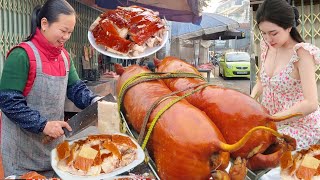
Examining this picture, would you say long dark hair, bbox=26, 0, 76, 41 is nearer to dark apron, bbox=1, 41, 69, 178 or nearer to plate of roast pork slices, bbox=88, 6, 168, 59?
dark apron, bbox=1, 41, 69, 178

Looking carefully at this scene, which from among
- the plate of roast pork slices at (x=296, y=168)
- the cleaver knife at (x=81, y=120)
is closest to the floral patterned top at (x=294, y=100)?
the plate of roast pork slices at (x=296, y=168)

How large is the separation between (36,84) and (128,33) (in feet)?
4.00

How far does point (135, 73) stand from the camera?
1.77 m

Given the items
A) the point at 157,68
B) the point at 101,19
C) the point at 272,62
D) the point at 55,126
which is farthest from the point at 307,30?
the point at 55,126

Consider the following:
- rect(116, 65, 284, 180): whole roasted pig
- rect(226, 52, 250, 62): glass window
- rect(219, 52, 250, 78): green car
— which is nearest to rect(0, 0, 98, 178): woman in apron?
rect(116, 65, 284, 180): whole roasted pig

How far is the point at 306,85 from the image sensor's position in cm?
228

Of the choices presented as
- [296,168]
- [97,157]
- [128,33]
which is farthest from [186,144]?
[128,33]

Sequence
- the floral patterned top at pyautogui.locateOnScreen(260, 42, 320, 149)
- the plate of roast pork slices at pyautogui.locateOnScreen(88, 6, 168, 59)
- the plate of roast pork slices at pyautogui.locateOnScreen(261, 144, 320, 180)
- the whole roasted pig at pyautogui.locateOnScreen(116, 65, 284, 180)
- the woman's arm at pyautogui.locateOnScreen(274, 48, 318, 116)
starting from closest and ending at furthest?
the whole roasted pig at pyautogui.locateOnScreen(116, 65, 284, 180)
the plate of roast pork slices at pyautogui.locateOnScreen(261, 144, 320, 180)
the woman's arm at pyautogui.locateOnScreen(274, 48, 318, 116)
the floral patterned top at pyautogui.locateOnScreen(260, 42, 320, 149)
the plate of roast pork slices at pyautogui.locateOnScreen(88, 6, 168, 59)

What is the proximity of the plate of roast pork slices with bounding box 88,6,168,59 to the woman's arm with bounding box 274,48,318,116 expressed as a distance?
3.78 ft

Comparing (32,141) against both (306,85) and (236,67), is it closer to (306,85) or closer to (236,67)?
(306,85)

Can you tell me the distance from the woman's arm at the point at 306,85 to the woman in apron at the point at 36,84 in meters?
1.40

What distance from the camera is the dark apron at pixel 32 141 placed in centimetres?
227

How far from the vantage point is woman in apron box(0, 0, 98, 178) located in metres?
2.14

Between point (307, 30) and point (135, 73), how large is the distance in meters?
3.81
